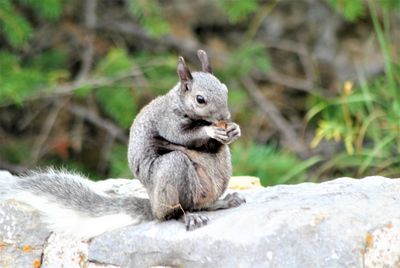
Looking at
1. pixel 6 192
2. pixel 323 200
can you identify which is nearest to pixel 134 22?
pixel 6 192

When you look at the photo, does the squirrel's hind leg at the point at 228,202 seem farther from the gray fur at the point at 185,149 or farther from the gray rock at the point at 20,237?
the gray rock at the point at 20,237

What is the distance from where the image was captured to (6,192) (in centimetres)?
388

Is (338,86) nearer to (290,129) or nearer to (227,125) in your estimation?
(290,129)

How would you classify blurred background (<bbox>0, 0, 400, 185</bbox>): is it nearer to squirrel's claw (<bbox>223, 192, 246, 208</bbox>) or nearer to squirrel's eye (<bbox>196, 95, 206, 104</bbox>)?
squirrel's claw (<bbox>223, 192, 246, 208</bbox>)

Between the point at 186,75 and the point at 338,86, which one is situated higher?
the point at 186,75

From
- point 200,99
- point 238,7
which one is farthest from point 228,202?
point 238,7

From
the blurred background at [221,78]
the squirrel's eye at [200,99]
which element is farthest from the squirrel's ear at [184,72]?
the blurred background at [221,78]

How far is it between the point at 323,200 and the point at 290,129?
10.5 feet

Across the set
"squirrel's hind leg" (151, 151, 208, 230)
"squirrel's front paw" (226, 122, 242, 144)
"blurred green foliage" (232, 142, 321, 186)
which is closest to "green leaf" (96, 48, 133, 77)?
"blurred green foliage" (232, 142, 321, 186)

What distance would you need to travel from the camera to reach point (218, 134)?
11.3 ft

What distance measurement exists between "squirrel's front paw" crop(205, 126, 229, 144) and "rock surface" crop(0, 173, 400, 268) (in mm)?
313

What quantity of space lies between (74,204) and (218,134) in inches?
31.0

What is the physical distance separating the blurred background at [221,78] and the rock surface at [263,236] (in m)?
1.45

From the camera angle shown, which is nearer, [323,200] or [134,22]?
[323,200]
